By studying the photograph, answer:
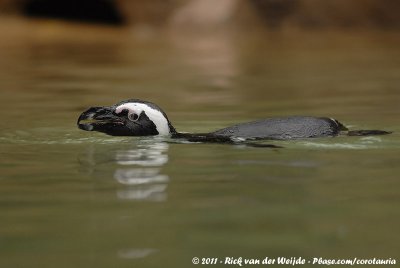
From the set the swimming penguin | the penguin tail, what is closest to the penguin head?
the swimming penguin

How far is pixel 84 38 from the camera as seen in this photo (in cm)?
1956

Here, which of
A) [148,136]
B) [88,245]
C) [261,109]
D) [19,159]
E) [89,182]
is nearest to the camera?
[88,245]

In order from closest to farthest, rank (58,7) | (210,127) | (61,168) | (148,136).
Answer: (61,168) → (148,136) → (210,127) → (58,7)

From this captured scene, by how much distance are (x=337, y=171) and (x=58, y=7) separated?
19140 millimetres

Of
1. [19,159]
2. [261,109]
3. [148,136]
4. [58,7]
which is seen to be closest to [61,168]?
[19,159]

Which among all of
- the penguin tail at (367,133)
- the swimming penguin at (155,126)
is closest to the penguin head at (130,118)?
the swimming penguin at (155,126)

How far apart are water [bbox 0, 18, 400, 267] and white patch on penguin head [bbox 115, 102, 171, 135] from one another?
98mm

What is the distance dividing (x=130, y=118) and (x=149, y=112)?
4.7 inches

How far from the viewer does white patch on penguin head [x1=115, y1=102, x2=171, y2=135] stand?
251 inches

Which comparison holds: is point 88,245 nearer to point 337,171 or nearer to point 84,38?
point 337,171

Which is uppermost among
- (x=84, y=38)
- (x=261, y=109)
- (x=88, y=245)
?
(x=84, y=38)

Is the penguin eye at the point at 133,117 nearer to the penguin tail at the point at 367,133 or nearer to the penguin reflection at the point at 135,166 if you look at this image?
the penguin reflection at the point at 135,166

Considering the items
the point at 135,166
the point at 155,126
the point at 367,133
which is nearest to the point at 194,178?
the point at 135,166

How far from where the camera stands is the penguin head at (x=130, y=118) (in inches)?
251
